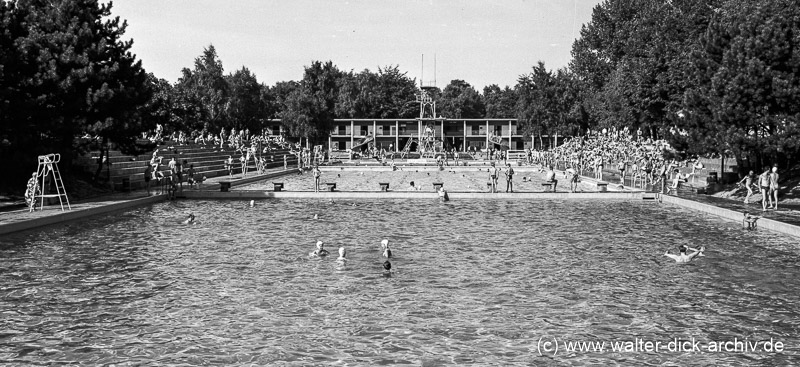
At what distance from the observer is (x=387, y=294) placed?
1544cm

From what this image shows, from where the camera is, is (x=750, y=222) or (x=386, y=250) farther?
(x=750, y=222)

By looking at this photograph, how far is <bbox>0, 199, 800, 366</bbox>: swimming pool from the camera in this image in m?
11.5

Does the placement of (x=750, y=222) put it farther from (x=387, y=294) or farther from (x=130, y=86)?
(x=130, y=86)

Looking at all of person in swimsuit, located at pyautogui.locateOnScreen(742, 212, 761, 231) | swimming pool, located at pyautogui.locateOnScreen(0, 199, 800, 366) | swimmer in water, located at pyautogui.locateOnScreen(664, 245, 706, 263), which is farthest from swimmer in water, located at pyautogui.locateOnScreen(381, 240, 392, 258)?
person in swimsuit, located at pyautogui.locateOnScreen(742, 212, 761, 231)

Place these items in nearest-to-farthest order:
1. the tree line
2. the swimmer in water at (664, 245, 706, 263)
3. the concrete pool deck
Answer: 1. the swimmer in water at (664, 245, 706, 263)
2. the concrete pool deck
3. the tree line

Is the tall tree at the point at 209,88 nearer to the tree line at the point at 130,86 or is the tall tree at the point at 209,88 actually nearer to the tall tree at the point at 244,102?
the tall tree at the point at 244,102

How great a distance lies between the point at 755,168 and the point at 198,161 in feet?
137

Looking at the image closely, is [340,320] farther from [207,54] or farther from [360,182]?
[207,54]

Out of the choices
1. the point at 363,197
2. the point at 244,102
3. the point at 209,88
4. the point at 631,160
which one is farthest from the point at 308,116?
the point at 363,197

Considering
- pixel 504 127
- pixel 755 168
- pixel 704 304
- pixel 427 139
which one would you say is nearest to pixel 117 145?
pixel 704 304

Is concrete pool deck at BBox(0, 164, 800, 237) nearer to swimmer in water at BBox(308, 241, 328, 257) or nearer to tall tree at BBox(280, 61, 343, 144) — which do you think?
swimmer in water at BBox(308, 241, 328, 257)

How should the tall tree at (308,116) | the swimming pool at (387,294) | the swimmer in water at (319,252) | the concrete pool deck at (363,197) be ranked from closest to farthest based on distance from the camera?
the swimming pool at (387,294) → the swimmer in water at (319,252) → the concrete pool deck at (363,197) → the tall tree at (308,116)

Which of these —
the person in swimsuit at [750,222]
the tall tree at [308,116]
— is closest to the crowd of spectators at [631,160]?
the person in swimsuit at [750,222]

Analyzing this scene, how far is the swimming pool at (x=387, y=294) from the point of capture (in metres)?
11.5
